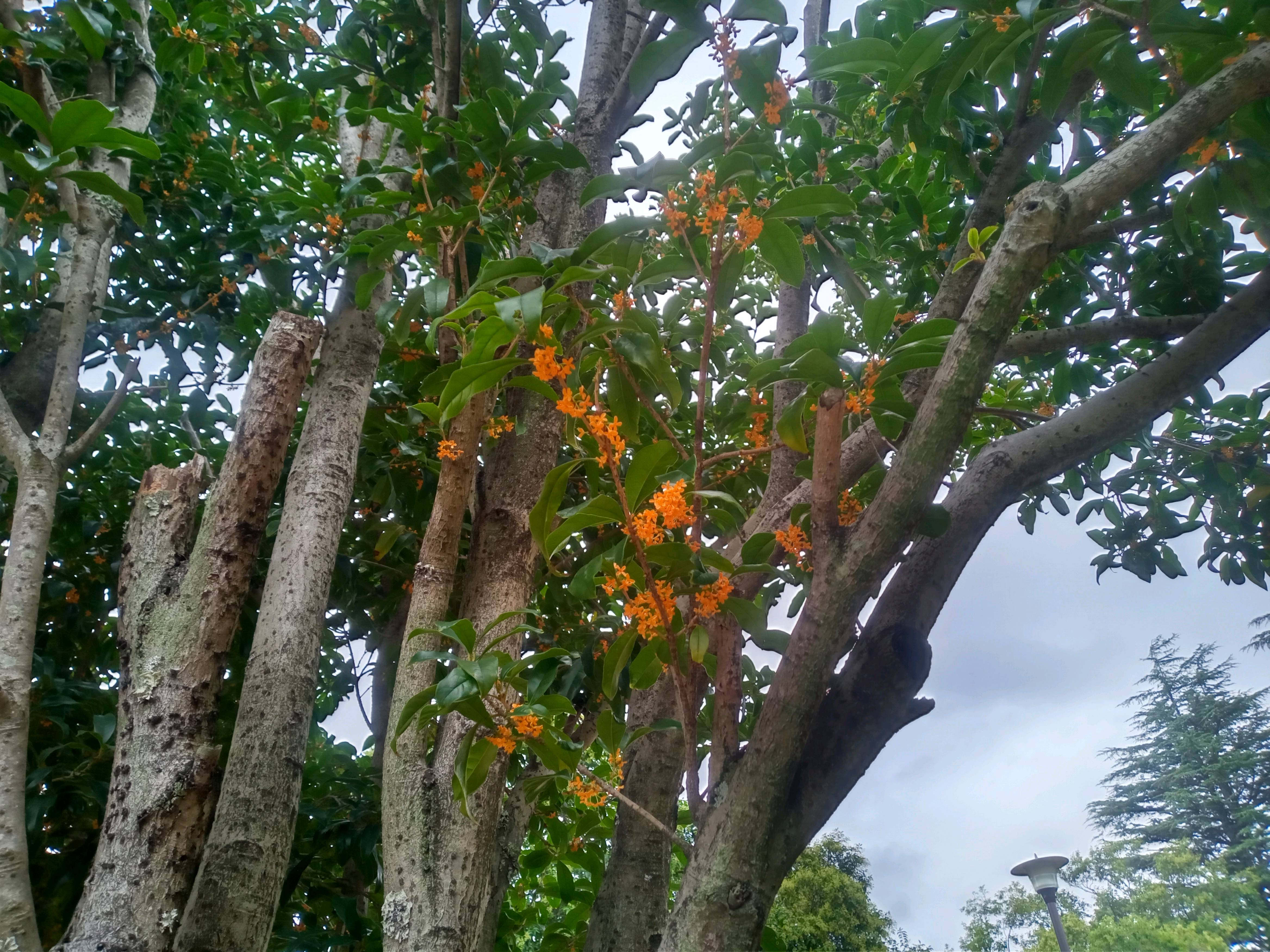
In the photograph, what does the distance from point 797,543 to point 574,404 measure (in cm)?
38

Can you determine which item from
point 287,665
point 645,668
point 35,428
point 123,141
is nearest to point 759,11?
point 645,668

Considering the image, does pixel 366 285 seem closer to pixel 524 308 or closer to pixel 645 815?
pixel 524 308

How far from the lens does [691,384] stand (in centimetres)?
187

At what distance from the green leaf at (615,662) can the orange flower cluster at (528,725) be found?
0.10 metres

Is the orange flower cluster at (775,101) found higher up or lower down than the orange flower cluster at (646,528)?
higher up

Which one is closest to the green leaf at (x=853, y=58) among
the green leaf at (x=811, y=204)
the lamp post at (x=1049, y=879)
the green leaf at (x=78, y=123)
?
the green leaf at (x=811, y=204)

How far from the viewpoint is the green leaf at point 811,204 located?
3.43 ft

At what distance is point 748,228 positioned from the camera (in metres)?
1.01

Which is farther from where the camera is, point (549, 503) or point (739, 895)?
point (549, 503)

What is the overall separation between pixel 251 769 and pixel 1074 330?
1.54 metres

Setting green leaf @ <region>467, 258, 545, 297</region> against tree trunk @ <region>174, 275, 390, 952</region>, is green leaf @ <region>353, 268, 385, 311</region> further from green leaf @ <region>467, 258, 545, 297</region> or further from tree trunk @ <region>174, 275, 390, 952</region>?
green leaf @ <region>467, 258, 545, 297</region>

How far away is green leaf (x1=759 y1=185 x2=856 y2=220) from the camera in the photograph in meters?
1.04

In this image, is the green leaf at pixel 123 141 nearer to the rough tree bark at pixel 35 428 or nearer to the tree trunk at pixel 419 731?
the rough tree bark at pixel 35 428

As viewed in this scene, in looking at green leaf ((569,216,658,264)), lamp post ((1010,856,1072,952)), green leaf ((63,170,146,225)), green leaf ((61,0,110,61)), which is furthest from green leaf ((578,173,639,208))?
lamp post ((1010,856,1072,952))
